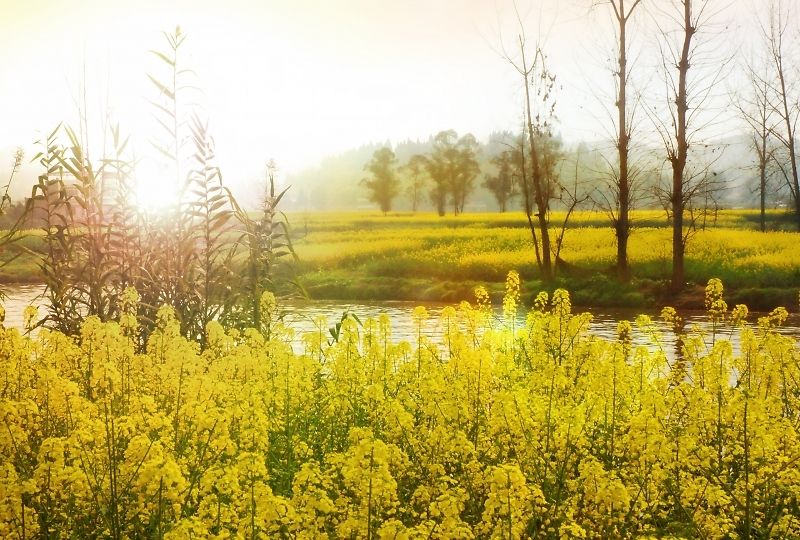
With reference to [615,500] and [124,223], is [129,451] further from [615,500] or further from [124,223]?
[124,223]

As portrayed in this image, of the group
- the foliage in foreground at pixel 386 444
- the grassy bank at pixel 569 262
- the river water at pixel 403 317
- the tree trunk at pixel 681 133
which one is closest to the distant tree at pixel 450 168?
the grassy bank at pixel 569 262

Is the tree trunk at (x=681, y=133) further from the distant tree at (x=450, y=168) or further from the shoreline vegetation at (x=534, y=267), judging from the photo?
the distant tree at (x=450, y=168)

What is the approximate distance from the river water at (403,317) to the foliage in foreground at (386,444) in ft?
15.1

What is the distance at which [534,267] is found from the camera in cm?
2380

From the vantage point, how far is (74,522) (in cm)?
372

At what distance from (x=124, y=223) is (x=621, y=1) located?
44.6ft

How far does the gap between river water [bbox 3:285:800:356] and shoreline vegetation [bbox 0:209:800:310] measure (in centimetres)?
124

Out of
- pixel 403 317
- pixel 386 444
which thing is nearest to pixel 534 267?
pixel 403 317

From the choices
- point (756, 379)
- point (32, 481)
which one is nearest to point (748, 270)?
point (756, 379)

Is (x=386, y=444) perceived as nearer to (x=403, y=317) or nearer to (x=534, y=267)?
(x=403, y=317)

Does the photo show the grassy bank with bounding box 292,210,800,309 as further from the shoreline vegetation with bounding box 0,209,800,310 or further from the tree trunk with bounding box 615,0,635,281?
the tree trunk with bounding box 615,0,635,281

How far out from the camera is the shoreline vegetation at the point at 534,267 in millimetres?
19484

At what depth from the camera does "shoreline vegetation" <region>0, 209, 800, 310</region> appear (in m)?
19.5

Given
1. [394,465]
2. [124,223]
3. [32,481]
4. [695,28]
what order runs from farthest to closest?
[695,28] < [124,223] < [394,465] < [32,481]
